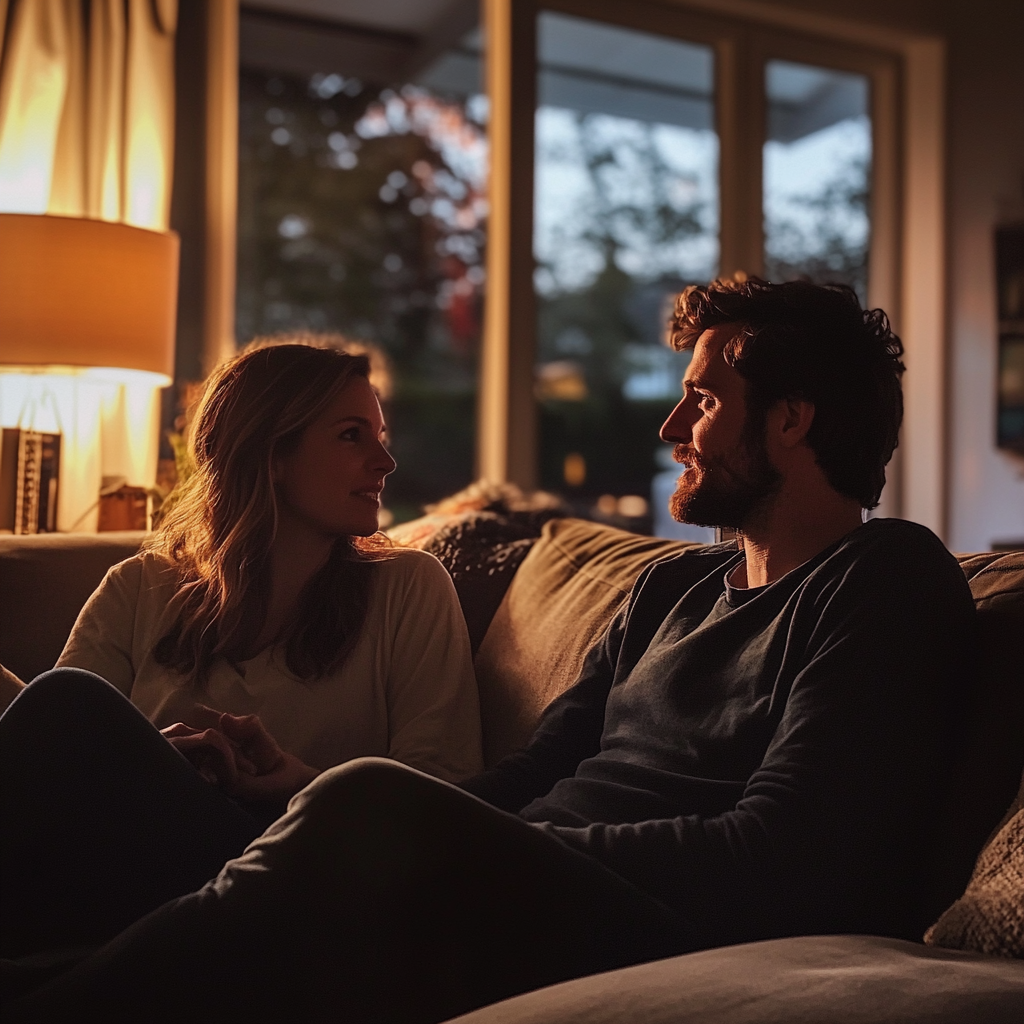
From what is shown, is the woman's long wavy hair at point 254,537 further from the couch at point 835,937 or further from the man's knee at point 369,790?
the man's knee at point 369,790

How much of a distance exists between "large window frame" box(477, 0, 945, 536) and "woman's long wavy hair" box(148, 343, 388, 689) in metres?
2.41

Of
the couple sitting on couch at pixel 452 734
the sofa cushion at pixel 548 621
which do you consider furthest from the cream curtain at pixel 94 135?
the sofa cushion at pixel 548 621

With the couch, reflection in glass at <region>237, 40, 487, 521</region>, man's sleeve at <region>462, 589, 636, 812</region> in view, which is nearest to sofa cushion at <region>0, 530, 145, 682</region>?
the couch

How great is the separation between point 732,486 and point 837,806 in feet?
1.46

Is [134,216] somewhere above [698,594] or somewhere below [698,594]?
above

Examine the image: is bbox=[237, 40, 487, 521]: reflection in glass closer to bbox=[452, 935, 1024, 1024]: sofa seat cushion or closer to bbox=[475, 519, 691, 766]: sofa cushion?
bbox=[475, 519, 691, 766]: sofa cushion

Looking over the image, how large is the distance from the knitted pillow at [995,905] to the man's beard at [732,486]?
0.44 m

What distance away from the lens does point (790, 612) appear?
4.24ft

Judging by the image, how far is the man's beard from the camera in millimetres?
1441

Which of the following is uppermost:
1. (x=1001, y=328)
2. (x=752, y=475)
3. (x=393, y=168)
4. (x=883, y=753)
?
(x=393, y=168)

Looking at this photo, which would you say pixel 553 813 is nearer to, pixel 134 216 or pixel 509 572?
pixel 509 572

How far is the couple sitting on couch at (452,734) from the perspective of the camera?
1046 mm

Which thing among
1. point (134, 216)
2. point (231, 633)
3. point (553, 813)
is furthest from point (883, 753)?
point (134, 216)

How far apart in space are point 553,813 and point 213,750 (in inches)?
16.7
